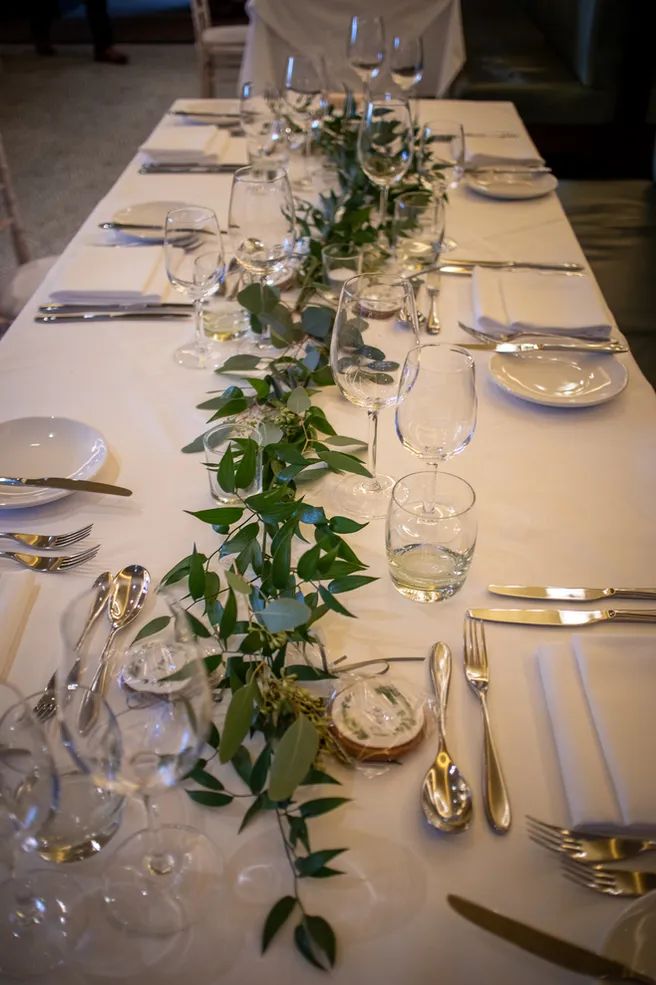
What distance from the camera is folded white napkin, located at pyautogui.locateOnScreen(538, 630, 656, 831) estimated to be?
690mm

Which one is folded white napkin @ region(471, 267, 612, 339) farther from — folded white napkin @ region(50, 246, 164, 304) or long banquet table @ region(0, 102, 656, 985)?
folded white napkin @ region(50, 246, 164, 304)

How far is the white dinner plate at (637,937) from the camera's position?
60 cm

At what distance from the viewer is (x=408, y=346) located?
3.36 ft

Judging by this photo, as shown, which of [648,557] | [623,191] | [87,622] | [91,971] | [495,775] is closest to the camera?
[91,971]

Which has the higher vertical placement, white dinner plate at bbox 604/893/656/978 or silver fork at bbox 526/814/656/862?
white dinner plate at bbox 604/893/656/978

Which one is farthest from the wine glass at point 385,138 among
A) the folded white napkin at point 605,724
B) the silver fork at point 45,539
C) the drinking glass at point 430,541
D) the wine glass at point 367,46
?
the folded white napkin at point 605,724

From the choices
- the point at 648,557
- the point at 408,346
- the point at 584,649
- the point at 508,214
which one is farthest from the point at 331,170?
the point at 584,649

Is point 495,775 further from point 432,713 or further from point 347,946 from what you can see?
point 347,946

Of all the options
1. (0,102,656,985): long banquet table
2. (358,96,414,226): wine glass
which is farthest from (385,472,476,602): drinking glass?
(358,96,414,226): wine glass

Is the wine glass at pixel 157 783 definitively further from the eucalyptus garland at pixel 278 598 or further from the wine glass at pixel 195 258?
the wine glass at pixel 195 258

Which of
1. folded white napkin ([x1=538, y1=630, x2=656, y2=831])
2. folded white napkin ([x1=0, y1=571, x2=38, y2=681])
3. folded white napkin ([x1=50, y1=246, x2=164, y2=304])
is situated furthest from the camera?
folded white napkin ([x1=50, y1=246, x2=164, y2=304])

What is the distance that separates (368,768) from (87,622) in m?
0.33

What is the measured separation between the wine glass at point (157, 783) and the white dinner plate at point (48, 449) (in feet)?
1.52

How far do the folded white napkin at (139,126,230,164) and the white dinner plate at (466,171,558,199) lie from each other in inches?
26.8
